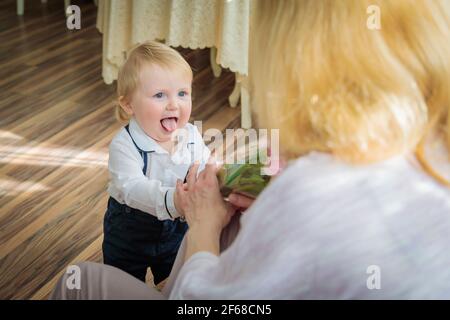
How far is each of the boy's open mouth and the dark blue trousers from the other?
0.22m

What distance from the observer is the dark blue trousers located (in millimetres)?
1497

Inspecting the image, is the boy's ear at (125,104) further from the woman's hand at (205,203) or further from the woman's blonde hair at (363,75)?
the woman's blonde hair at (363,75)

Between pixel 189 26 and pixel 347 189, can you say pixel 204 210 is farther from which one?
pixel 189 26

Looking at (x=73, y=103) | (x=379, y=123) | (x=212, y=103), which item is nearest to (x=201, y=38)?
(x=212, y=103)

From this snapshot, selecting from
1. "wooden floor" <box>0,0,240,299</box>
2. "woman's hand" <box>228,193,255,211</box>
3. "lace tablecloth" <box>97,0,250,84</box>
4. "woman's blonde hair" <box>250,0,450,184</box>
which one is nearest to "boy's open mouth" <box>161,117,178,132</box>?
"woman's hand" <box>228,193,255,211</box>

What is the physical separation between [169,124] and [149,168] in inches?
4.8

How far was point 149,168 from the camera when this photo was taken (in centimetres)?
149

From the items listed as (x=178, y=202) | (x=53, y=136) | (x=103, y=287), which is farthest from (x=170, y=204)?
(x=53, y=136)

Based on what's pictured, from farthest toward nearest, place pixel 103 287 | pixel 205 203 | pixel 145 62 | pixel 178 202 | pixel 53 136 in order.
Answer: pixel 53 136 → pixel 145 62 → pixel 178 202 → pixel 205 203 → pixel 103 287

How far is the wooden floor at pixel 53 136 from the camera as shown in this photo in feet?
6.04

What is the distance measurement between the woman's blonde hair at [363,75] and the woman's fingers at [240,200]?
285 mm

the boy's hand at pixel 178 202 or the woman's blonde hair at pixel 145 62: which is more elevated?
the woman's blonde hair at pixel 145 62

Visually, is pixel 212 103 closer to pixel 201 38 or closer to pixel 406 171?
pixel 201 38

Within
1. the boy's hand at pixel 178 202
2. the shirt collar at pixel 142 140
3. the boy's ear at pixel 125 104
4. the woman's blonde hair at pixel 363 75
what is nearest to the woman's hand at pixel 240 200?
the boy's hand at pixel 178 202
